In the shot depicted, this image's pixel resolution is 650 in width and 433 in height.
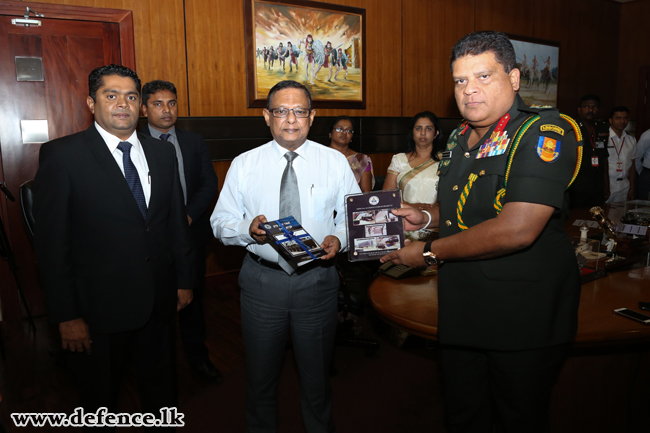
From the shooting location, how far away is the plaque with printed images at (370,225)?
178cm

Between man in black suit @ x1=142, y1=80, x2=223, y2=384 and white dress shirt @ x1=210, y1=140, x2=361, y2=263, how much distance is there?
95cm

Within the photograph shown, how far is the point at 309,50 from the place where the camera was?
5.14 meters

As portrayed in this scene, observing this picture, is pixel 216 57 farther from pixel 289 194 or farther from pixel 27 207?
pixel 289 194

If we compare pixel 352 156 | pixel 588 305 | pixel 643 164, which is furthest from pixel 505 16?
pixel 588 305

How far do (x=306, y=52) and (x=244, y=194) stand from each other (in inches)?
142

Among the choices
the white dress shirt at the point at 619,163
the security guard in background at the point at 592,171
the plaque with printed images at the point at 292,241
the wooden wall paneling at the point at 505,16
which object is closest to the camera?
the plaque with printed images at the point at 292,241

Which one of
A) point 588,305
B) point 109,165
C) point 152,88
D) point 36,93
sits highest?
point 36,93

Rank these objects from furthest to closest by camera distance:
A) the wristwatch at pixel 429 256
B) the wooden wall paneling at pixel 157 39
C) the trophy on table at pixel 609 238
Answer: the wooden wall paneling at pixel 157 39 → the trophy on table at pixel 609 238 → the wristwatch at pixel 429 256

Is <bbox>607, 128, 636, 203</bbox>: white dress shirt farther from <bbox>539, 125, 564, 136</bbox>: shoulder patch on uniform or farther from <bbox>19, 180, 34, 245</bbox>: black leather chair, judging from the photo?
<bbox>19, 180, 34, 245</bbox>: black leather chair

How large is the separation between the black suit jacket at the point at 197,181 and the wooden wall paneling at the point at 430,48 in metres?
3.69

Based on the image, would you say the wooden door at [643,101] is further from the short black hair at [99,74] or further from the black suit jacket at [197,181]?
the short black hair at [99,74]

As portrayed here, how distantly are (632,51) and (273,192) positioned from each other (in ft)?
30.4

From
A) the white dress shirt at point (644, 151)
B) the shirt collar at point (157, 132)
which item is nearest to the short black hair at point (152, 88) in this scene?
the shirt collar at point (157, 132)

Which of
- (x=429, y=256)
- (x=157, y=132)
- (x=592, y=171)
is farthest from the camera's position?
(x=592, y=171)
